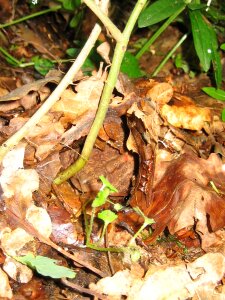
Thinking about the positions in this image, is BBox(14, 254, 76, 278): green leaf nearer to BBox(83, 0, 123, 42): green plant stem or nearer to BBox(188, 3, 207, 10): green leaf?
BBox(83, 0, 123, 42): green plant stem

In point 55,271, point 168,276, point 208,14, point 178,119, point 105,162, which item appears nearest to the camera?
point 55,271

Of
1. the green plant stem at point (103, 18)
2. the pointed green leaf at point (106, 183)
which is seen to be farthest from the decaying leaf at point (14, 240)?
the green plant stem at point (103, 18)

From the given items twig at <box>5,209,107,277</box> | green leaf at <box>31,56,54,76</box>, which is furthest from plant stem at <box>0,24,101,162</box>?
green leaf at <box>31,56,54,76</box>

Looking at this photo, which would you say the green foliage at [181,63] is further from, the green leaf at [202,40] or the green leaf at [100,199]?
the green leaf at [100,199]

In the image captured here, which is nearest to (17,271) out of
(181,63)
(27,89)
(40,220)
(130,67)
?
(40,220)

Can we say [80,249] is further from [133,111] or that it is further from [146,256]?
[133,111]

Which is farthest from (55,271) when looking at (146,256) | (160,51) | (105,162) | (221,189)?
(160,51)

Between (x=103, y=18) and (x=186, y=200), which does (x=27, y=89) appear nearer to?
(x=103, y=18)
